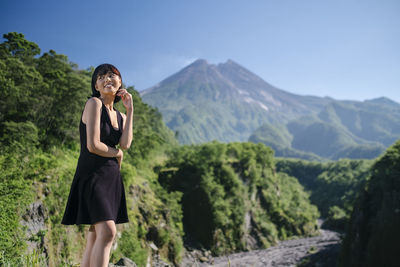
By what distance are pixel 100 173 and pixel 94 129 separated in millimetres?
450

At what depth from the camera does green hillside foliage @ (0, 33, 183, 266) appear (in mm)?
8844

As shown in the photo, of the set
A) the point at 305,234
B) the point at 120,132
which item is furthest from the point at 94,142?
the point at 305,234

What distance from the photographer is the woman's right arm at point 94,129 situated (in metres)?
2.49

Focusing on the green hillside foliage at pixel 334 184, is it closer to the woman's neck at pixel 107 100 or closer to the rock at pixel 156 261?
the rock at pixel 156 261

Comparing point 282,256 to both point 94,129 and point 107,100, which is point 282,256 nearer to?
point 107,100

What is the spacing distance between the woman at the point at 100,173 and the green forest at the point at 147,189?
2.03 meters

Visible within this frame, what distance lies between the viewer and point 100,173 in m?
2.58

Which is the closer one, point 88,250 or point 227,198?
point 88,250

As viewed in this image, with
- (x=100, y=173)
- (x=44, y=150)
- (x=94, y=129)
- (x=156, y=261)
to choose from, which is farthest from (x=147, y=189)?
(x=94, y=129)

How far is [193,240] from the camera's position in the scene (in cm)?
3033

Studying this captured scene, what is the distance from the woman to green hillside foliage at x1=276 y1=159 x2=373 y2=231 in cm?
6595

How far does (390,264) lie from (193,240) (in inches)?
750

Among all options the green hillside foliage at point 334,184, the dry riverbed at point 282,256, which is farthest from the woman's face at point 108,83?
the green hillside foliage at point 334,184

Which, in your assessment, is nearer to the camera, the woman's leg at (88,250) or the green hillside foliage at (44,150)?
the woman's leg at (88,250)
